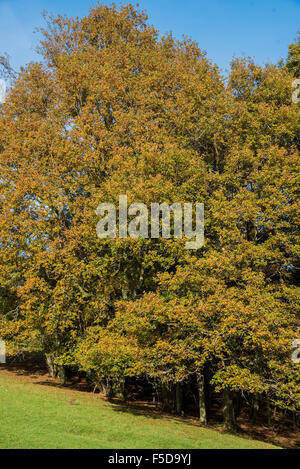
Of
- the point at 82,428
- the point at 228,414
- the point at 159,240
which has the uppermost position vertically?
the point at 159,240

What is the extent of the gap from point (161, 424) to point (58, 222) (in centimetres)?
1334

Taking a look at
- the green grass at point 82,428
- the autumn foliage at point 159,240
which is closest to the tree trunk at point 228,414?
the autumn foliage at point 159,240

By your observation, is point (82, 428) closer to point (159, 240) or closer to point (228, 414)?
point (159, 240)

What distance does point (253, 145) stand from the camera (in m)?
24.8

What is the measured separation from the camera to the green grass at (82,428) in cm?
1238

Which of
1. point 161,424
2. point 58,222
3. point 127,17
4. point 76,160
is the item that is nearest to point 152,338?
point 161,424

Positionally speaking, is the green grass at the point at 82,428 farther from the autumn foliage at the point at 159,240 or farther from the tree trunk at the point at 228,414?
the tree trunk at the point at 228,414

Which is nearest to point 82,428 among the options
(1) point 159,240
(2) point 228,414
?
(1) point 159,240

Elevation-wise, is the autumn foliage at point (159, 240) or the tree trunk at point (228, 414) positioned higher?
the autumn foliage at point (159, 240)

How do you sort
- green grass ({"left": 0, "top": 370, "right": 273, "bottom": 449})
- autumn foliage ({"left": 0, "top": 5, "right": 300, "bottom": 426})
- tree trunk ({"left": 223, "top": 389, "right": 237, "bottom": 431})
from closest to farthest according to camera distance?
green grass ({"left": 0, "top": 370, "right": 273, "bottom": 449}), autumn foliage ({"left": 0, "top": 5, "right": 300, "bottom": 426}), tree trunk ({"left": 223, "top": 389, "right": 237, "bottom": 431})

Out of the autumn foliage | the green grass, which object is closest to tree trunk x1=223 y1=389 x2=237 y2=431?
the autumn foliage

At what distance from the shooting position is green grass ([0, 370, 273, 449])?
1238cm

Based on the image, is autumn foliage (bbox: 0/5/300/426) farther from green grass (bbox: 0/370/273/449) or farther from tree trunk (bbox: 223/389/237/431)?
green grass (bbox: 0/370/273/449)

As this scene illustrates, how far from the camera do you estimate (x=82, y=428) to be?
1427cm
